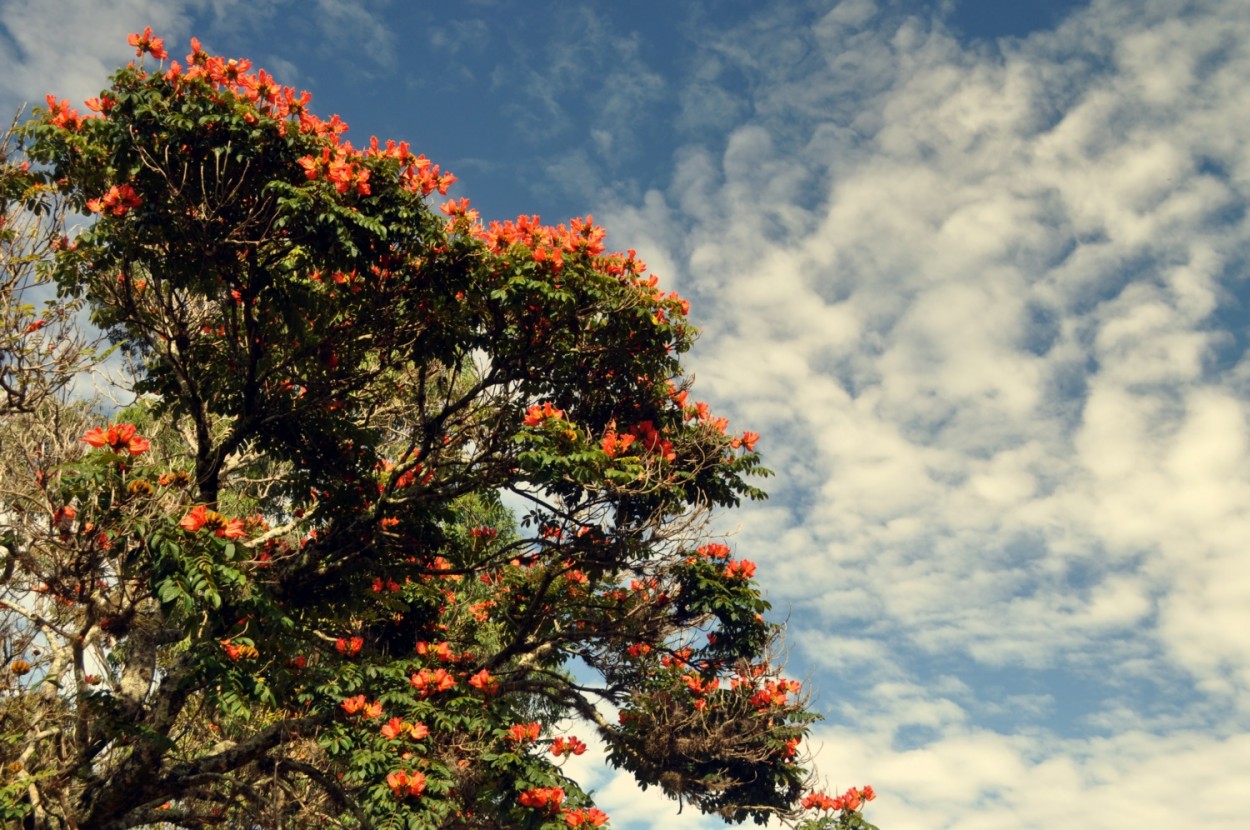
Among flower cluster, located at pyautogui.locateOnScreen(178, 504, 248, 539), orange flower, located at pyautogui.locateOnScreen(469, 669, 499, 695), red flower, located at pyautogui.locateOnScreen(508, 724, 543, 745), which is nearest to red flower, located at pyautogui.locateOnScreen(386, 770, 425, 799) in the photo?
red flower, located at pyautogui.locateOnScreen(508, 724, 543, 745)

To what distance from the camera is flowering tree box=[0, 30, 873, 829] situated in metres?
9.49

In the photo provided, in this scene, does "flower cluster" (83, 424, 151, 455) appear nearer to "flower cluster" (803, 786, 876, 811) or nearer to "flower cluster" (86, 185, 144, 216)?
"flower cluster" (86, 185, 144, 216)

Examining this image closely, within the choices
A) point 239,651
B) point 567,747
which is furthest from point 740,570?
point 239,651

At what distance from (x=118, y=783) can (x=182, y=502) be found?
3701 millimetres

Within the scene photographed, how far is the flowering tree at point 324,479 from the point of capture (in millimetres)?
9492

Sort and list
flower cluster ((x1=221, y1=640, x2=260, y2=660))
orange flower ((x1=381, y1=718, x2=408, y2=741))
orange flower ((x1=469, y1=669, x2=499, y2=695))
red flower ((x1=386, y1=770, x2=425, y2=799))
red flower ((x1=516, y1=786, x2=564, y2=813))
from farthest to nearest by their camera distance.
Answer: orange flower ((x1=469, y1=669, x2=499, y2=695)) < red flower ((x1=516, y1=786, x2=564, y2=813)) < orange flower ((x1=381, y1=718, x2=408, y2=741)) < red flower ((x1=386, y1=770, x2=425, y2=799)) < flower cluster ((x1=221, y1=640, x2=260, y2=660))

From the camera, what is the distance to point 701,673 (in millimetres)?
15336

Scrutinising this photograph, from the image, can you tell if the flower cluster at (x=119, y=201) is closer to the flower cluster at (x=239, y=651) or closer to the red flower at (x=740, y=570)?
the flower cluster at (x=239, y=651)

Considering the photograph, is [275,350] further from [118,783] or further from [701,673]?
[701,673]

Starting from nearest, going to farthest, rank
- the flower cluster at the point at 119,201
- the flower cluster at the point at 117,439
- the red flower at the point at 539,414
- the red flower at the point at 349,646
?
1. the flower cluster at the point at 117,439
2. the flower cluster at the point at 119,201
3. the red flower at the point at 539,414
4. the red flower at the point at 349,646

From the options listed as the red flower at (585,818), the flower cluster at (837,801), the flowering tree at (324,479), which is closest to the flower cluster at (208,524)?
the flowering tree at (324,479)

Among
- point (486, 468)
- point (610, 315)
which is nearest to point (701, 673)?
point (486, 468)

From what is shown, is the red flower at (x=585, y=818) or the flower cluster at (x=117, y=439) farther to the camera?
the red flower at (x=585, y=818)

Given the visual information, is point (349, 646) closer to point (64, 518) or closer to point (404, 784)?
point (404, 784)
